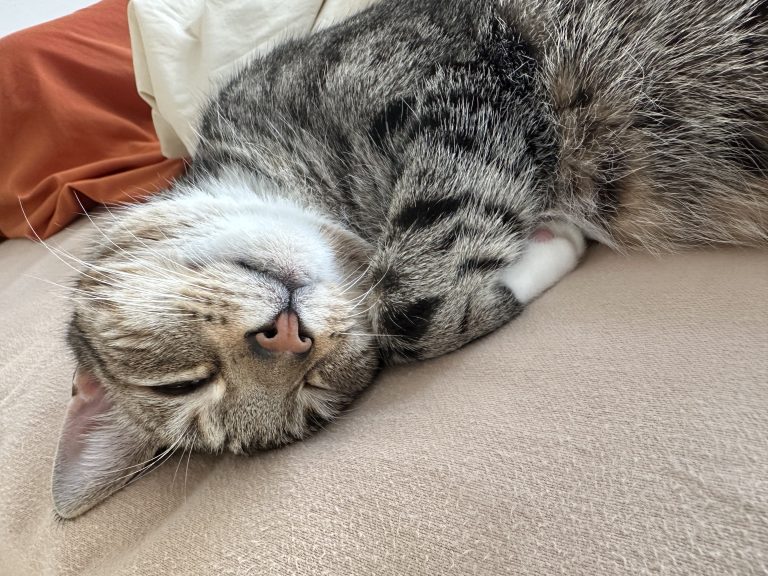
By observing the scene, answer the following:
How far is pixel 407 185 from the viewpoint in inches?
36.7

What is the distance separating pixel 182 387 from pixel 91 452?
0.61 feet

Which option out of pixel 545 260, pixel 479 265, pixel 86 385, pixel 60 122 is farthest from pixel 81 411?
pixel 60 122

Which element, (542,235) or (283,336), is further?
(542,235)

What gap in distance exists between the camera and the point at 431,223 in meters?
0.90

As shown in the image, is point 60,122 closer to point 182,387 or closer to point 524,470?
point 182,387

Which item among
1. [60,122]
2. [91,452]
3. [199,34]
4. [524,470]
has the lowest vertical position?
[91,452]

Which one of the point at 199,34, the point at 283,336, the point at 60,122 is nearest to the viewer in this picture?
the point at 283,336

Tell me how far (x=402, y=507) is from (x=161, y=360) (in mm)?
503

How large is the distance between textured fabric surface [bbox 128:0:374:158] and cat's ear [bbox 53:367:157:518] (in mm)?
813

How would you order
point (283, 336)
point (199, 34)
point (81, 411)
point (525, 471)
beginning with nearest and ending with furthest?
point (525, 471) < point (283, 336) < point (81, 411) < point (199, 34)

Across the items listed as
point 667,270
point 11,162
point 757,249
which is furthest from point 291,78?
point 11,162

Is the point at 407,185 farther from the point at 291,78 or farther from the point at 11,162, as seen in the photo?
the point at 11,162

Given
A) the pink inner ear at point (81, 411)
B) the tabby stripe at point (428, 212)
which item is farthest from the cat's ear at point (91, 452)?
the tabby stripe at point (428, 212)

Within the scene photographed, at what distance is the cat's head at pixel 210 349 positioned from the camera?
873 millimetres
